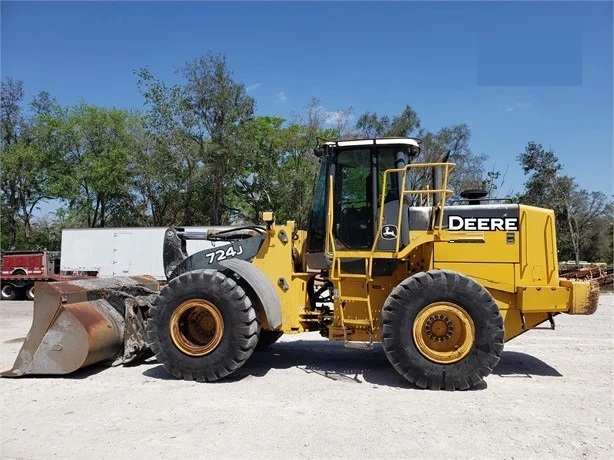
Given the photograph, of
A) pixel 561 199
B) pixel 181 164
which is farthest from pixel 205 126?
pixel 561 199

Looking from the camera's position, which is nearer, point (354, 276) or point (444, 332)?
point (444, 332)

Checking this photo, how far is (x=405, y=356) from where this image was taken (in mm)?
5980

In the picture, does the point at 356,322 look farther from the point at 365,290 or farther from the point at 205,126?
the point at 205,126

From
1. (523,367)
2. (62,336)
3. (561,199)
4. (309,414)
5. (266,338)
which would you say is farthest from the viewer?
(561,199)

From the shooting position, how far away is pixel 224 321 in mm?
6297

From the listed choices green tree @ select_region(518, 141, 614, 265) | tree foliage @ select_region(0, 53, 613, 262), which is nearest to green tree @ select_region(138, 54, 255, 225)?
tree foliage @ select_region(0, 53, 613, 262)

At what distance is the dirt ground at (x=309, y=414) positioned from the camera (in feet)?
14.0

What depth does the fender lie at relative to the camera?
6.31 meters

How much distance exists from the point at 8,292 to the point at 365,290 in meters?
21.4

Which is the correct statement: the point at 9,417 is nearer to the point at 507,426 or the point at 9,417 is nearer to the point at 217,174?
the point at 507,426

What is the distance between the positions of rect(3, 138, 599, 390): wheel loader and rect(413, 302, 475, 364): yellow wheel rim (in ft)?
0.04

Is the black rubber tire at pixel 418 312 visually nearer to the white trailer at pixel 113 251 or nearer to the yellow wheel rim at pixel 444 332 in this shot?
the yellow wheel rim at pixel 444 332

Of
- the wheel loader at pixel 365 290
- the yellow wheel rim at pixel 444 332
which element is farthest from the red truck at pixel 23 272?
the yellow wheel rim at pixel 444 332

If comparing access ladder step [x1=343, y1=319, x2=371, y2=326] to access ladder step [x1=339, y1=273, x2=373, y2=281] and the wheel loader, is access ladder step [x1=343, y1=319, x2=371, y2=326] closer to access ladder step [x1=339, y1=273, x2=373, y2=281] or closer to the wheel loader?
the wheel loader
